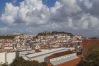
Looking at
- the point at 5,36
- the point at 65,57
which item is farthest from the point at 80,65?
the point at 5,36

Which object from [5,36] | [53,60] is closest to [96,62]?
[53,60]

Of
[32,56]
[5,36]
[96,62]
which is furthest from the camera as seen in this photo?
[5,36]

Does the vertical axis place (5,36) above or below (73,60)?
above

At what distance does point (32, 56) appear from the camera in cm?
6788

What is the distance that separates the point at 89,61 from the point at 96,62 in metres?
2.16

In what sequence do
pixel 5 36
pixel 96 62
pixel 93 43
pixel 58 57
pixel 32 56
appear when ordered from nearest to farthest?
pixel 96 62 < pixel 58 57 < pixel 32 56 < pixel 93 43 < pixel 5 36

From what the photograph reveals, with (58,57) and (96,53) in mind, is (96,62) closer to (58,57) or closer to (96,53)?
(96,53)

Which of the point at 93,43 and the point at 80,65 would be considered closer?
the point at 80,65

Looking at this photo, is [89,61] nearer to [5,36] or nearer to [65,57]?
[65,57]

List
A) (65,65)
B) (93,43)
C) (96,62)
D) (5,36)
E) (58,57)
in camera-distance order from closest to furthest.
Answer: (96,62)
(65,65)
(58,57)
(93,43)
(5,36)

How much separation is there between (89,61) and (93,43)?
1832 centimetres

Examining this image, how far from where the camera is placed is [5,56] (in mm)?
67438

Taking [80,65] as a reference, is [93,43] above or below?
above

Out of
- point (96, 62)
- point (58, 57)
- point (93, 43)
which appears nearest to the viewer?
point (96, 62)
